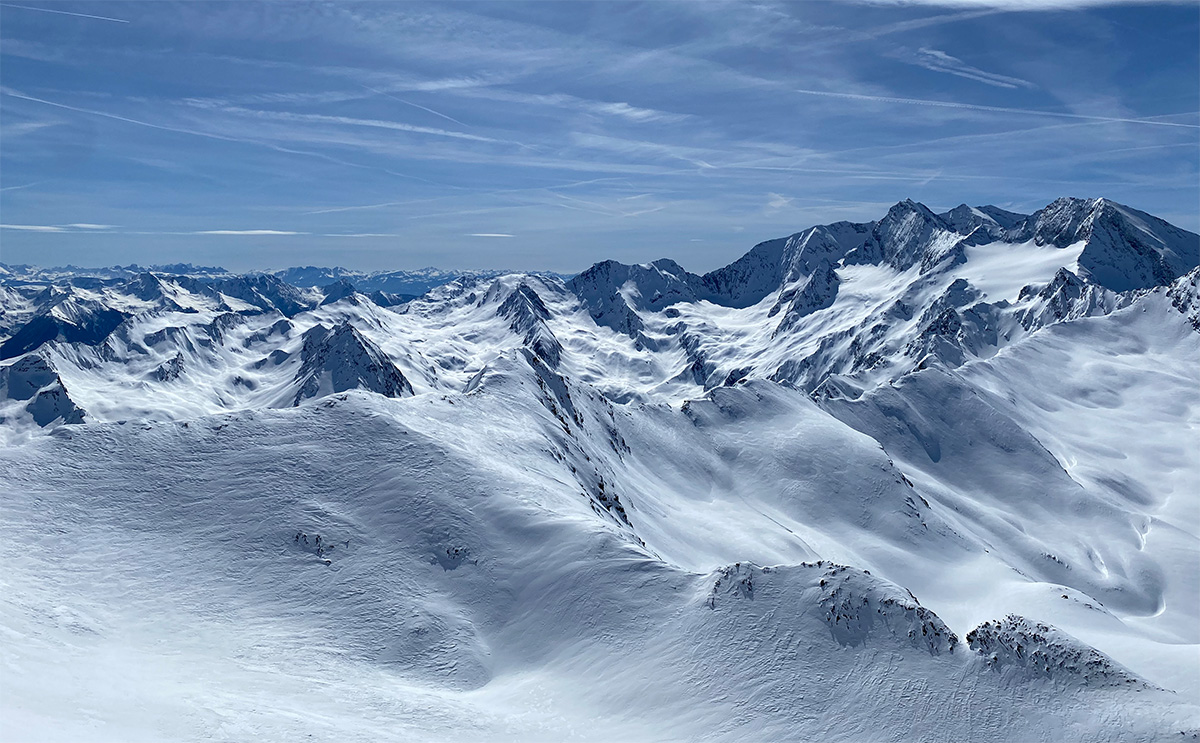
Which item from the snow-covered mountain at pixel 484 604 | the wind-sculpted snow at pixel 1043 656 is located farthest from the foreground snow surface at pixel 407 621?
the wind-sculpted snow at pixel 1043 656

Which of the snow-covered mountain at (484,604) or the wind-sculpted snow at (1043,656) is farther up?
the wind-sculpted snow at (1043,656)

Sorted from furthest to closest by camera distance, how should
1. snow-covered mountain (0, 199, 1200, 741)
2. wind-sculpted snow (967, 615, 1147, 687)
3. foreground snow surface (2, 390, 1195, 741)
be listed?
wind-sculpted snow (967, 615, 1147, 687)
snow-covered mountain (0, 199, 1200, 741)
foreground snow surface (2, 390, 1195, 741)

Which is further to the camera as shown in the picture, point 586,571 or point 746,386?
point 746,386

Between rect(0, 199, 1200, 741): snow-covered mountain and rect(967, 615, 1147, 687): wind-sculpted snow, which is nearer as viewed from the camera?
rect(0, 199, 1200, 741): snow-covered mountain

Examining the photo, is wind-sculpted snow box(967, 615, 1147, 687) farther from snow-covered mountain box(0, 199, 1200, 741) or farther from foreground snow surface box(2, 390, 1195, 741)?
foreground snow surface box(2, 390, 1195, 741)

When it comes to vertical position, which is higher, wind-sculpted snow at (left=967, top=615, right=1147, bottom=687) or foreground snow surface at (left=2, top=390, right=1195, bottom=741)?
wind-sculpted snow at (left=967, top=615, right=1147, bottom=687)

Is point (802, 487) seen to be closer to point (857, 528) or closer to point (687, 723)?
point (857, 528)

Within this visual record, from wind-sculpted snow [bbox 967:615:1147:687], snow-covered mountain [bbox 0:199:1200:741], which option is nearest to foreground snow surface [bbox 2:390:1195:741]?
snow-covered mountain [bbox 0:199:1200:741]

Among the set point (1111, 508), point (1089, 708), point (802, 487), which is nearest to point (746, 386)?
point (802, 487)

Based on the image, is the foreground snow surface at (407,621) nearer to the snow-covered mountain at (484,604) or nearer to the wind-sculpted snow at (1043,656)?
the snow-covered mountain at (484,604)

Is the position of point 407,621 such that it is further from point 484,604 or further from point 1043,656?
point 1043,656

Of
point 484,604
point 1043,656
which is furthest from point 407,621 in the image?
point 1043,656
